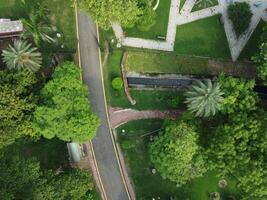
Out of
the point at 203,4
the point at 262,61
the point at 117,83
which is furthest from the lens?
the point at 203,4

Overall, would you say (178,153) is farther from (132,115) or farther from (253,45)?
(253,45)

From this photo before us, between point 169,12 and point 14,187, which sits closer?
point 14,187

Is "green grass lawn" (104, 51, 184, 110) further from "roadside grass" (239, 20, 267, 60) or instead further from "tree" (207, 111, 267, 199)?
"roadside grass" (239, 20, 267, 60)

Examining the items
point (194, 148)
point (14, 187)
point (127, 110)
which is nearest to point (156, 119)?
point (127, 110)

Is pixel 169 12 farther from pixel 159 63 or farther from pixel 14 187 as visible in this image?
pixel 14 187

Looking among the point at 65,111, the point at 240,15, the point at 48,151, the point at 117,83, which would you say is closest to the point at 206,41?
the point at 240,15

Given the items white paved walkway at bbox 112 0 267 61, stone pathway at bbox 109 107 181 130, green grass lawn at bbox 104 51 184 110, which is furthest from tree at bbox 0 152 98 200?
white paved walkway at bbox 112 0 267 61
